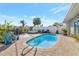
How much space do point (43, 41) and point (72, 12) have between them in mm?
901

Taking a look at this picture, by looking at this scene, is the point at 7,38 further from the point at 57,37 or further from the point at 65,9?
the point at 65,9

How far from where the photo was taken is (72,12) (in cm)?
434

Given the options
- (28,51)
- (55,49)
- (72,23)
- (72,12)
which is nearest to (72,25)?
(72,23)

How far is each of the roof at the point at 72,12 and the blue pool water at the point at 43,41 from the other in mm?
512

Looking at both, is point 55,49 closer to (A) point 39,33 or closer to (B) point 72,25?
(A) point 39,33

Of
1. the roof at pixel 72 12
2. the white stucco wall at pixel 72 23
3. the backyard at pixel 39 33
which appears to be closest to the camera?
the roof at pixel 72 12

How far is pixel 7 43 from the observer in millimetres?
4410

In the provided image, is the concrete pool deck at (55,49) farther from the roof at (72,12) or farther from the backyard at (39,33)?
the roof at (72,12)

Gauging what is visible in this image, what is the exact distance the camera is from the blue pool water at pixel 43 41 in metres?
4.36

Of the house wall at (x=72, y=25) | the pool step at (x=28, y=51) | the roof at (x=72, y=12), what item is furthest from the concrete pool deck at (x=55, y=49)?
the roof at (x=72, y=12)

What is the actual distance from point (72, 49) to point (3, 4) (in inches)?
69.6

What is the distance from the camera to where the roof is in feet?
13.6

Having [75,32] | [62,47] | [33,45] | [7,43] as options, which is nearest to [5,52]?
[7,43]

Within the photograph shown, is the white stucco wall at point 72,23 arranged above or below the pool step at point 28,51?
above
